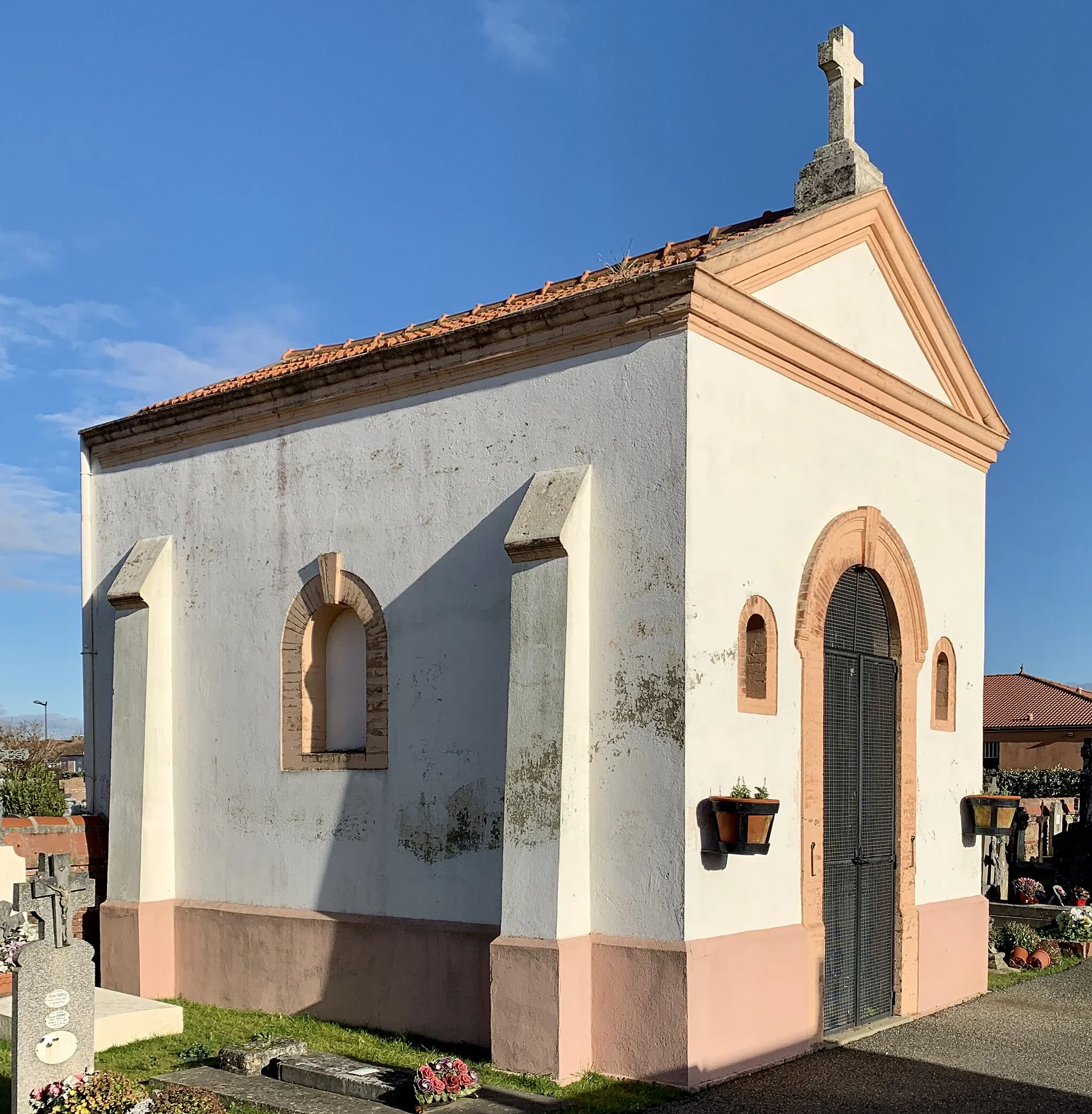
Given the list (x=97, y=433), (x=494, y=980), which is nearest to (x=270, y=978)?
(x=494, y=980)

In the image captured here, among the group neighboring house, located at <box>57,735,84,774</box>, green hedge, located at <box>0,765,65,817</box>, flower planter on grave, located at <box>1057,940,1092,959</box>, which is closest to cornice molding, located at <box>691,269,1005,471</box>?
flower planter on grave, located at <box>1057,940,1092,959</box>

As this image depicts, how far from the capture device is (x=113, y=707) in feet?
40.3

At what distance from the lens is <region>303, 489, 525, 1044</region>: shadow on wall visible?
9664 millimetres

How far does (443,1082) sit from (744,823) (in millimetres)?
2486

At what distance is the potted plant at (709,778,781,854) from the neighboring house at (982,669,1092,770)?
104 ft

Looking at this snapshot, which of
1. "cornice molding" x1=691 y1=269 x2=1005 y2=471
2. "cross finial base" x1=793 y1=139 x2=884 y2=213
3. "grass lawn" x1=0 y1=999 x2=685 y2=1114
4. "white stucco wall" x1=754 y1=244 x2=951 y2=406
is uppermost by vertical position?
"cross finial base" x1=793 y1=139 x2=884 y2=213

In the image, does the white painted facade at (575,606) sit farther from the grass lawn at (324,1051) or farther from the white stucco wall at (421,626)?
the grass lawn at (324,1051)

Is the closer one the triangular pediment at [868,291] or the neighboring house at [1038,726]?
the triangular pediment at [868,291]

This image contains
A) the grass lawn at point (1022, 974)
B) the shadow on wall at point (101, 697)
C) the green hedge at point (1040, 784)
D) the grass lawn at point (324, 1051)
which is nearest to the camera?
the grass lawn at point (324, 1051)

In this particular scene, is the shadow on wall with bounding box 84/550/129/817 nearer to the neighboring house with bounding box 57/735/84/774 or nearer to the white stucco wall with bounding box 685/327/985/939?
the white stucco wall with bounding box 685/327/985/939

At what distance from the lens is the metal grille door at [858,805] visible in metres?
10.3

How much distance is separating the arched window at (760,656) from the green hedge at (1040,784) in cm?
2377

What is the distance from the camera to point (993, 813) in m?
12.1

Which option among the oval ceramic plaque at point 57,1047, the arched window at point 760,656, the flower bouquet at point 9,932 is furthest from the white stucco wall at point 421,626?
the oval ceramic plaque at point 57,1047
